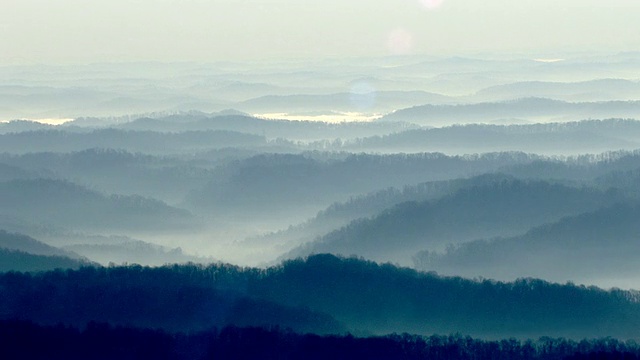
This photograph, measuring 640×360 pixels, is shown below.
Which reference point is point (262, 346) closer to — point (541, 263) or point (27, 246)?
point (27, 246)

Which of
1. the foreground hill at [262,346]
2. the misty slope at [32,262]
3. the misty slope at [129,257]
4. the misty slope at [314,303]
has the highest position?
the misty slope at [129,257]

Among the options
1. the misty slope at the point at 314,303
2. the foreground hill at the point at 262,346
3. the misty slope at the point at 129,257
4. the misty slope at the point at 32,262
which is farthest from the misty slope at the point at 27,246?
the foreground hill at the point at 262,346

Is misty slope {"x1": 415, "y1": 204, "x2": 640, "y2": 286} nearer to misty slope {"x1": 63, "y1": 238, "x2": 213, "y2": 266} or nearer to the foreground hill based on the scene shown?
the foreground hill

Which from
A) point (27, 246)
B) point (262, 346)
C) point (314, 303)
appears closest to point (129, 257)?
point (27, 246)

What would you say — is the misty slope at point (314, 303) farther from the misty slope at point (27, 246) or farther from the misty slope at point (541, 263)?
the misty slope at point (27, 246)

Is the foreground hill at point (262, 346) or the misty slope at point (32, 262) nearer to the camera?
the foreground hill at point (262, 346)

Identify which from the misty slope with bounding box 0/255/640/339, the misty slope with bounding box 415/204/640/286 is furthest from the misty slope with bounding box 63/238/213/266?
the misty slope with bounding box 415/204/640/286

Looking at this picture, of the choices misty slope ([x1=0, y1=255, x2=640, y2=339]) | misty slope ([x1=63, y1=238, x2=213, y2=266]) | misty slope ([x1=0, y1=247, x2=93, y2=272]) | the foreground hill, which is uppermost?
misty slope ([x1=63, y1=238, x2=213, y2=266])

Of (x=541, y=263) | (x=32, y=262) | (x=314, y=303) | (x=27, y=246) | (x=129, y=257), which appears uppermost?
(x=27, y=246)

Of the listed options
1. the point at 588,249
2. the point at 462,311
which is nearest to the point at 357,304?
the point at 462,311
